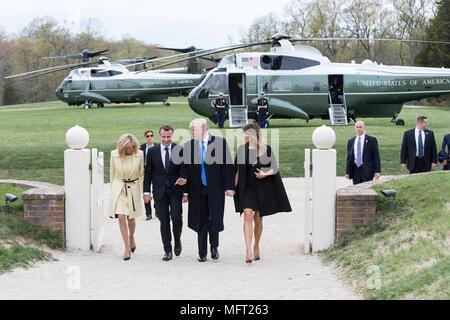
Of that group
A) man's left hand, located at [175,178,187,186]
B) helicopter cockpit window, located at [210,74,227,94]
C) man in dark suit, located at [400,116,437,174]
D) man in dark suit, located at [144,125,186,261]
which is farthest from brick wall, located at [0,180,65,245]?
helicopter cockpit window, located at [210,74,227,94]

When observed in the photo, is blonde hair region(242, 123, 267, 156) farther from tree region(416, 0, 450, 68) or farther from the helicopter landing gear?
tree region(416, 0, 450, 68)

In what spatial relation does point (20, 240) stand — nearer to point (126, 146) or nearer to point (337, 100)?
point (126, 146)

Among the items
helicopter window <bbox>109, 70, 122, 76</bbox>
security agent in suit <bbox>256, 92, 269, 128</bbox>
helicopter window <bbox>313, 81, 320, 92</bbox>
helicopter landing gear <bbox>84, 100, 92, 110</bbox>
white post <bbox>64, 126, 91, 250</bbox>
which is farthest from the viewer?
helicopter landing gear <bbox>84, 100, 92, 110</bbox>

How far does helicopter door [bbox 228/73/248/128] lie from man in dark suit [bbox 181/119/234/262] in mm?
20536

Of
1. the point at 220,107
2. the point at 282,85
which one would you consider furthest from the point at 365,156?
the point at 282,85

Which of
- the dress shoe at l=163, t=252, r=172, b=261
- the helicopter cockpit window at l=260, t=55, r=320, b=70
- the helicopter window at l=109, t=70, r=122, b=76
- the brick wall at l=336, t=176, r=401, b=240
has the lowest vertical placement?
the dress shoe at l=163, t=252, r=172, b=261

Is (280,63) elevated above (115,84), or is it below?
above

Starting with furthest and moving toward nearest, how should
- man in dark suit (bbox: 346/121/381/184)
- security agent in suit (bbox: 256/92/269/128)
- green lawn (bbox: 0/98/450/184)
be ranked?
1. security agent in suit (bbox: 256/92/269/128)
2. green lawn (bbox: 0/98/450/184)
3. man in dark suit (bbox: 346/121/381/184)

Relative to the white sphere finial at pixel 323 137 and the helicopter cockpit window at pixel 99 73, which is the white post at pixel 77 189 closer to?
the white sphere finial at pixel 323 137

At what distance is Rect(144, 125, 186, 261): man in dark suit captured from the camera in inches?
376

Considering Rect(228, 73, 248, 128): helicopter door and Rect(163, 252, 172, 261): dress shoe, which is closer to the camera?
Rect(163, 252, 172, 261): dress shoe

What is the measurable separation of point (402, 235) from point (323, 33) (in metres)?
75.4

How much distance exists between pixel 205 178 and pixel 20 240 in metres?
2.47

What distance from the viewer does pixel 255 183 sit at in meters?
9.34
